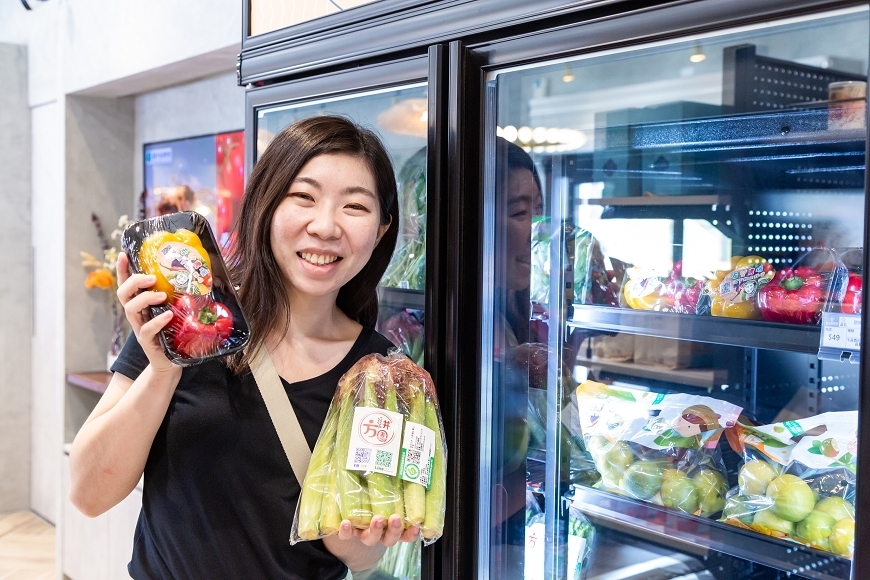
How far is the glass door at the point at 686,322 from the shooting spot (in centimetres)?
134

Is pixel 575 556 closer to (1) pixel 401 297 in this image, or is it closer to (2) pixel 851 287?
(1) pixel 401 297

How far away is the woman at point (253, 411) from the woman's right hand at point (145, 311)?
0.32ft

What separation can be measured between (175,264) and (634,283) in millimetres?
914

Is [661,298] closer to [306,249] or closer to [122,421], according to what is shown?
[306,249]

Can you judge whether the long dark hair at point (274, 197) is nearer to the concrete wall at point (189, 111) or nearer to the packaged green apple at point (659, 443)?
the packaged green apple at point (659, 443)

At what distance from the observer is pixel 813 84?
1.49 m

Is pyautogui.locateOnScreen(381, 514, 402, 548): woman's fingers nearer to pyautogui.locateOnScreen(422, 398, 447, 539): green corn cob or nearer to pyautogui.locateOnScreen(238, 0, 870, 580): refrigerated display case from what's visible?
pyautogui.locateOnScreen(422, 398, 447, 539): green corn cob

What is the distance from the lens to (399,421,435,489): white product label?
1347mm

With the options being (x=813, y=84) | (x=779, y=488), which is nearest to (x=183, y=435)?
(x=779, y=488)

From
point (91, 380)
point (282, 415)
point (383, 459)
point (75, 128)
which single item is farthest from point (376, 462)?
point (75, 128)

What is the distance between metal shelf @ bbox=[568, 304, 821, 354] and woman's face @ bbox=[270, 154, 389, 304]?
462 millimetres

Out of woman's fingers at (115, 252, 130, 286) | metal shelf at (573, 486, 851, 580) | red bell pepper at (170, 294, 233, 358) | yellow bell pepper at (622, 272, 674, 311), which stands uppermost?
woman's fingers at (115, 252, 130, 286)

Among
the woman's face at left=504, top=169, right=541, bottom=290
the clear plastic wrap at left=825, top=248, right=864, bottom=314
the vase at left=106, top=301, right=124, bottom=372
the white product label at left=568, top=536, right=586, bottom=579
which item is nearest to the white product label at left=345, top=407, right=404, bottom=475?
the woman's face at left=504, top=169, right=541, bottom=290

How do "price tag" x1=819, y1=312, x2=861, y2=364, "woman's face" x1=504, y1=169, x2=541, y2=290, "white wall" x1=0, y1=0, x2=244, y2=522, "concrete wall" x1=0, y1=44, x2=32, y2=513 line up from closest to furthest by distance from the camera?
"price tag" x1=819, y1=312, x2=861, y2=364 < "woman's face" x1=504, y1=169, x2=541, y2=290 < "white wall" x1=0, y1=0, x2=244, y2=522 < "concrete wall" x1=0, y1=44, x2=32, y2=513
